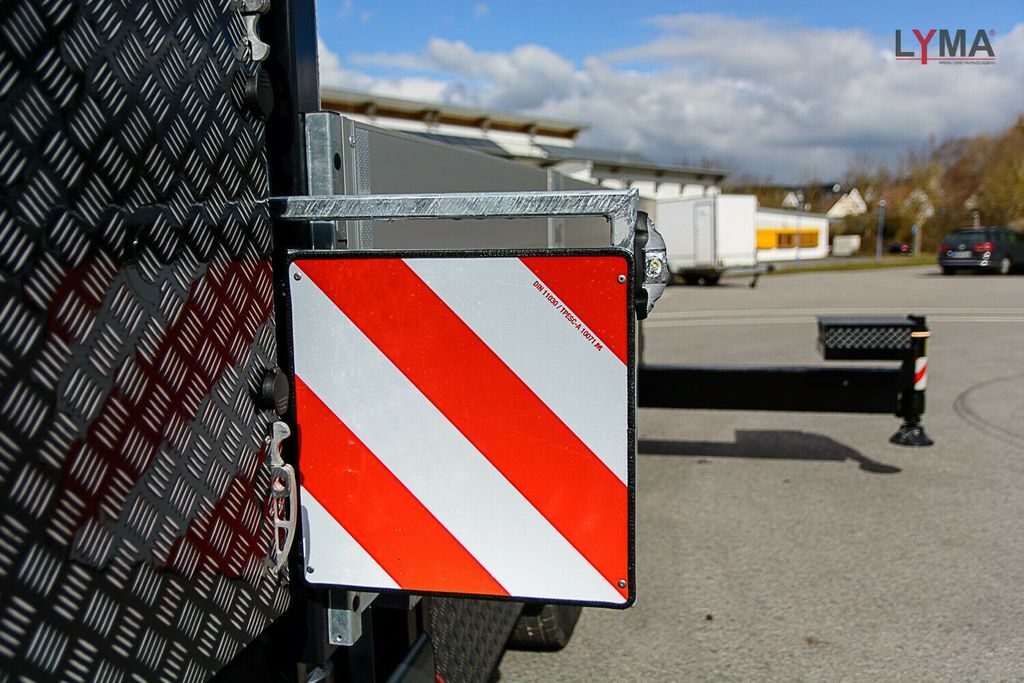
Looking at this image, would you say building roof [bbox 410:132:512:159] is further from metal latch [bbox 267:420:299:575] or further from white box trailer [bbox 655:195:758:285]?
white box trailer [bbox 655:195:758:285]

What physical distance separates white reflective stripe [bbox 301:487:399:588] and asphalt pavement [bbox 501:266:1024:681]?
82.8 inches

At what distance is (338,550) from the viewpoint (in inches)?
63.7

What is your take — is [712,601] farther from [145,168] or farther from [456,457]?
[145,168]

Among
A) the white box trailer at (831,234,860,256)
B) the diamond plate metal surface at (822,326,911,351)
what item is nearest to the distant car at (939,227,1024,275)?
the diamond plate metal surface at (822,326,911,351)

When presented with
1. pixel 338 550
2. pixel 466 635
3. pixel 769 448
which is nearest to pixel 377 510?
pixel 338 550

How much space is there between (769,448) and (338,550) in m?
5.81

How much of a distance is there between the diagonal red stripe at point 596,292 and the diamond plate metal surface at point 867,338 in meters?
5.00

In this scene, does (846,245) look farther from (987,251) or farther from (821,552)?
(821,552)

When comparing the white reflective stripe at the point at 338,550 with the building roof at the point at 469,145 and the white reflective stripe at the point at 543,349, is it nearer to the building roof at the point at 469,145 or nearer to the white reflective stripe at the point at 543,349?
the white reflective stripe at the point at 543,349

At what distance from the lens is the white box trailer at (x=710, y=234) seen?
27516mm

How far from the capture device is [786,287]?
26.9 metres

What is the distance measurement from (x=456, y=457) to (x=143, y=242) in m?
0.65

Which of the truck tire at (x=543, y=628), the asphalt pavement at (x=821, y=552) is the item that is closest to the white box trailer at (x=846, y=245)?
the asphalt pavement at (x=821, y=552)

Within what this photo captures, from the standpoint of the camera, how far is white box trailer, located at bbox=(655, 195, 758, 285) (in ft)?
90.3
